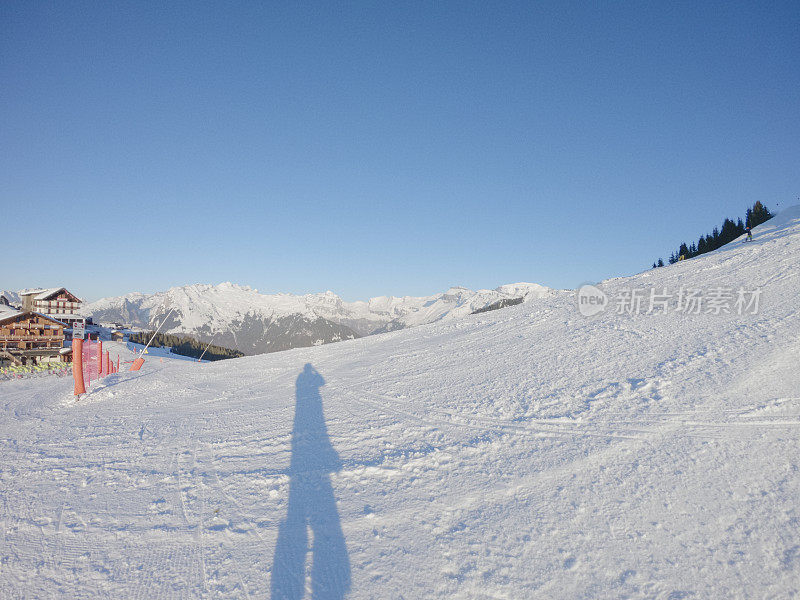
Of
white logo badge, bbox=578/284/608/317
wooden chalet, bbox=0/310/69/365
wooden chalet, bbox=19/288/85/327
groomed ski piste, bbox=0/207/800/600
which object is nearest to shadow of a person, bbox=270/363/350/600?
groomed ski piste, bbox=0/207/800/600

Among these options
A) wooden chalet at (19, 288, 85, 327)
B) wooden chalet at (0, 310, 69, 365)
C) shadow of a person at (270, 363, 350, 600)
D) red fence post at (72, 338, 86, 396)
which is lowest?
shadow of a person at (270, 363, 350, 600)

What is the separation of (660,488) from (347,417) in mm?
6705

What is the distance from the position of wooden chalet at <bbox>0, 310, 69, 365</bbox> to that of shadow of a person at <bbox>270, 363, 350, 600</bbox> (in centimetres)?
3479

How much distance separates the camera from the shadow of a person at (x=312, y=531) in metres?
4.16

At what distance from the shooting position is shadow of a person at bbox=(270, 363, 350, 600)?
4160mm

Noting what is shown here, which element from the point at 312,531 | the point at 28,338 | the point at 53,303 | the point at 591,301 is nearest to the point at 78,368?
the point at 312,531

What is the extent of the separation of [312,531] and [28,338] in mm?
39809

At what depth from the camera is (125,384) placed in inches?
625

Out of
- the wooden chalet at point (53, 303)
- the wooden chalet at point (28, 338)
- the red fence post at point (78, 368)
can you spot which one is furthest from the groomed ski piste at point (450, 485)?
the wooden chalet at point (53, 303)

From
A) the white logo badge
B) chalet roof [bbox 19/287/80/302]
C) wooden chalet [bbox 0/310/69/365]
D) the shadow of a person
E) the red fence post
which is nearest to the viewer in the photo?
the shadow of a person

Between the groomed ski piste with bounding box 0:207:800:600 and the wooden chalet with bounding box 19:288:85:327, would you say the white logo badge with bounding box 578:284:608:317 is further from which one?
the wooden chalet with bounding box 19:288:85:327

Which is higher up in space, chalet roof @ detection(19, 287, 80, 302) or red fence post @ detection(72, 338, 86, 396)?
chalet roof @ detection(19, 287, 80, 302)

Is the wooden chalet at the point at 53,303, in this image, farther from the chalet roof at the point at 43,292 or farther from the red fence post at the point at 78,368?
the red fence post at the point at 78,368

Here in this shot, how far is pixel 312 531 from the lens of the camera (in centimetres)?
509
